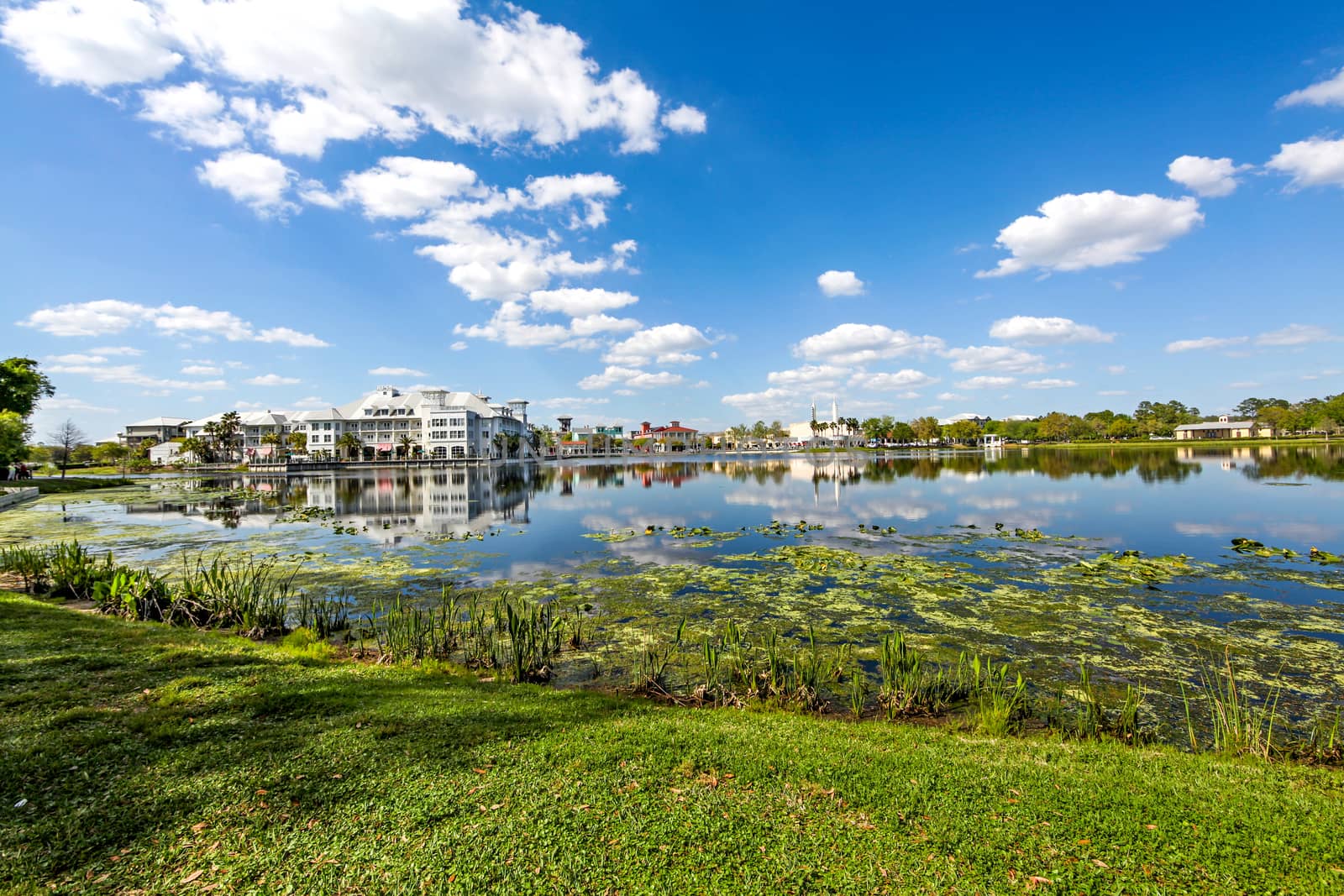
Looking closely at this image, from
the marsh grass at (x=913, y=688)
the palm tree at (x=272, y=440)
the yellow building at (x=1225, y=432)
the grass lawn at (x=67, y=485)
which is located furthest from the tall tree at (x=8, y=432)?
the yellow building at (x=1225, y=432)

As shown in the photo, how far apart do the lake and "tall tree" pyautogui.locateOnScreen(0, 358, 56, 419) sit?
31.3 feet

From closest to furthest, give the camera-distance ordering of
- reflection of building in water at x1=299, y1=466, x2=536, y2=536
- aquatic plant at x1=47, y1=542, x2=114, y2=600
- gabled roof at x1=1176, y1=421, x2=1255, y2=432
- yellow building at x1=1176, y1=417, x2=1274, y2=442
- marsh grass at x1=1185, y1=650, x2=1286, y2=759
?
marsh grass at x1=1185, y1=650, x2=1286, y2=759
aquatic plant at x1=47, y1=542, x2=114, y2=600
reflection of building in water at x1=299, y1=466, x2=536, y2=536
yellow building at x1=1176, y1=417, x2=1274, y2=442
gabled roof at x1=1176, y1=421, x2=1255, y2=432

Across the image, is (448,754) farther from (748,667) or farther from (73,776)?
(748,667)

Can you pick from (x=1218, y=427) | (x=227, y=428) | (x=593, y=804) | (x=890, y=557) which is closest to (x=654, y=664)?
(x=593, y=804)

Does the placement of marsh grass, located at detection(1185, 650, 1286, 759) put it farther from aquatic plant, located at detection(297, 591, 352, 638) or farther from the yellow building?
the yellow building

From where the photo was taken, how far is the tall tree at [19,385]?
121 ft

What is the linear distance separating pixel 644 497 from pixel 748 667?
26.0m

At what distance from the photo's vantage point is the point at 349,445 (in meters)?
88.6

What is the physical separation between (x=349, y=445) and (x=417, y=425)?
44.6 ft

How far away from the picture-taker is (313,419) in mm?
96250

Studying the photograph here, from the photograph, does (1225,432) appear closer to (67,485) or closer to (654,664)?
(654,664)

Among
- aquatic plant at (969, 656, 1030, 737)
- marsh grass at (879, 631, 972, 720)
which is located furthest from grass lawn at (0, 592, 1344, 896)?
marsh grass at (879, 631, 972, 720)

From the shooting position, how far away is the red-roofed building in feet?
504

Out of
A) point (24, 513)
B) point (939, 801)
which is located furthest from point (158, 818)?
point (24, 513)
